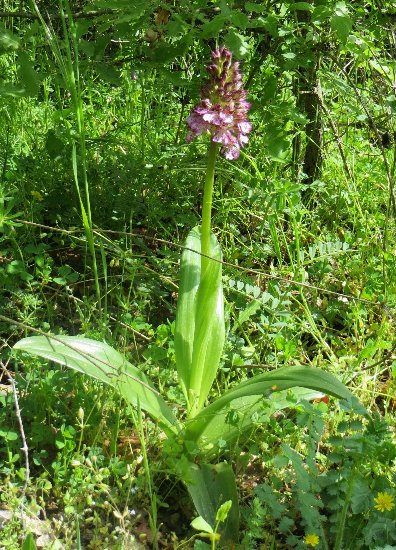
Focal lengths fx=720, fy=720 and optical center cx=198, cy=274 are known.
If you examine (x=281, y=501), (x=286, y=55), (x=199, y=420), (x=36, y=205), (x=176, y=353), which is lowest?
(x=281, y=501)

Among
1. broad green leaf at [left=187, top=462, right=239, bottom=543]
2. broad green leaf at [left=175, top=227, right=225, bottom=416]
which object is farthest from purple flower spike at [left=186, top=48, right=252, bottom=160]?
broad green leaf at [left=187, top=462, right=239, bottom=543]

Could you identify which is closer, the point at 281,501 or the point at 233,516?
the point at 233,516

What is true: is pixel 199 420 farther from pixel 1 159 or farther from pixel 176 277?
pixel 1 159

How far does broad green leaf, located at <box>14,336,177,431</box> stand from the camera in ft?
5.37

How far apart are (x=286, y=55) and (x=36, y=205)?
979 millimetres

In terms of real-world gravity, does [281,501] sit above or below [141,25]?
below

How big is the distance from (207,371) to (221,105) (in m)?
0.69

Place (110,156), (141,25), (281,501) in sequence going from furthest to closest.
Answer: (110,156)
(141,25)
(281,501)

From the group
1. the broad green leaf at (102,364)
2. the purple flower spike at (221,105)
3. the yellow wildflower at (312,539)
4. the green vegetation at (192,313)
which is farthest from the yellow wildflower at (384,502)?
the purple flower spike at (221,105)

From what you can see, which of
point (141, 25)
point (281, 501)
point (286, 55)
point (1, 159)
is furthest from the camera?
point (1, 159)

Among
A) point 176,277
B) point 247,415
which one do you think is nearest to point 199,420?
point 247,415

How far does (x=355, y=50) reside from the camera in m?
2.29

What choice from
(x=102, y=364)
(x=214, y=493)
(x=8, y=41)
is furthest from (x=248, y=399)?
(x=8, y=41)

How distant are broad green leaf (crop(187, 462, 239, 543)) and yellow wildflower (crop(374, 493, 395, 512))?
0.32 meters
